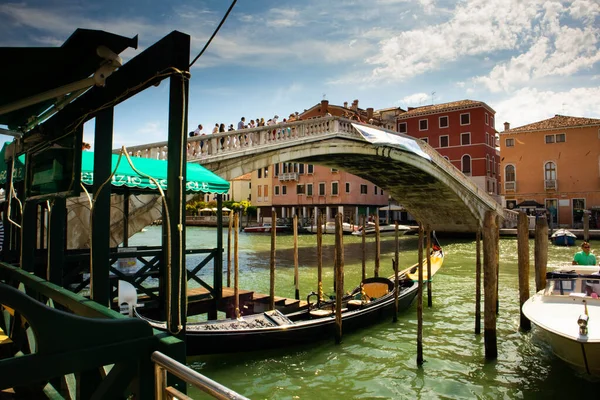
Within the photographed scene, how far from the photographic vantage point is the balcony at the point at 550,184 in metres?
24.5

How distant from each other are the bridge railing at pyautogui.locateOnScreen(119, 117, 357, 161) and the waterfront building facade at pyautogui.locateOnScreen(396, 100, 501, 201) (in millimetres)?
15879

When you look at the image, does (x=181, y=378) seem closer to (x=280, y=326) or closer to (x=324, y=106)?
(x=280, y=326)

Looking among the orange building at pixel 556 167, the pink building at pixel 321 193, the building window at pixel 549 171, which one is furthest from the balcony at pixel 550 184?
the pink building at pixel 321 193

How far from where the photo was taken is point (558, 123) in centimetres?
2486

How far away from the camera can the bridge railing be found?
28.1 ft

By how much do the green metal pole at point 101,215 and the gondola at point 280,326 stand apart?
209 centimetres

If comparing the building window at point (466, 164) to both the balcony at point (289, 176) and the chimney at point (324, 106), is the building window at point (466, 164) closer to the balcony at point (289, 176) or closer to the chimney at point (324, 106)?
the chimney at point (324, 106)

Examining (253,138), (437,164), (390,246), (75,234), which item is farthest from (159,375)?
(390,246)

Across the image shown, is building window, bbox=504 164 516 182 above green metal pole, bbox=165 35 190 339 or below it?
above

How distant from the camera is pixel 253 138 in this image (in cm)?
1067

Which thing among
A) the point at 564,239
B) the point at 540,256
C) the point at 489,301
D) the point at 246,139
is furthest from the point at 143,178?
the point at 564,239

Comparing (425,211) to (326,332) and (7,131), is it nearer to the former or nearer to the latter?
(326,332)

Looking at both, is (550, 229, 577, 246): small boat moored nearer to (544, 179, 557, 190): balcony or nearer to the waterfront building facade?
(544, 179, 557, 190): balcony

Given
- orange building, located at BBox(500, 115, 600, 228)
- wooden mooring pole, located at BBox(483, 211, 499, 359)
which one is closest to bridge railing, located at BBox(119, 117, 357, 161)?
wooden mooring pole, located at BBox(483, 211, 499, 359)
